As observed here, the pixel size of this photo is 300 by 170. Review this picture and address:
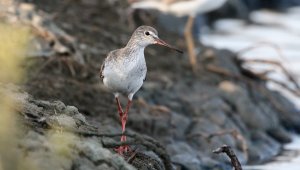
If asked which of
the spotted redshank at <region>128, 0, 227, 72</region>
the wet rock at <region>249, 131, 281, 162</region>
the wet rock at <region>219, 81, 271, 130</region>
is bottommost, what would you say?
the wet rock at <region>249, 131, 281, 162</region>

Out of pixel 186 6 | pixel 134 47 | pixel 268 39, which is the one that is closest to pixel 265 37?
pixel 268 39

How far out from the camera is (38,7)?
1274 cm

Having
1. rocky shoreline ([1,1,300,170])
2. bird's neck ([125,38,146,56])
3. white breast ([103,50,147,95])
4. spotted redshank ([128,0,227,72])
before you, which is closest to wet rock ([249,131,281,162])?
rocky shoreline ([1,1,300,170])

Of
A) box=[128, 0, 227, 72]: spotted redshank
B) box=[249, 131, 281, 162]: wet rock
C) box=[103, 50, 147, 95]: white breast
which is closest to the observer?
box=[103, 50, 147, 95]: white breast

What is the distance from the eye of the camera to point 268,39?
57.3 ft

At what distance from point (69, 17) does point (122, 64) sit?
525 centimetres

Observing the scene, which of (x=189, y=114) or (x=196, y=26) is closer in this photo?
(x=189, y=114)

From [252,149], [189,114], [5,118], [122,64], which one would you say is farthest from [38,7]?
[5,118]

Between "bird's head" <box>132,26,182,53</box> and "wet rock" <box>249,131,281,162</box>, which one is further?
"wet rock" <box>249,131,281,162</box>

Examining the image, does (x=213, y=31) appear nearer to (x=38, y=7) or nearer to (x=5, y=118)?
(x=38, y=7)

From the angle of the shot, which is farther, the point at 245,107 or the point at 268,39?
the point at 268,39

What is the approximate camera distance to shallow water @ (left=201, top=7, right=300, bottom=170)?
593 inches

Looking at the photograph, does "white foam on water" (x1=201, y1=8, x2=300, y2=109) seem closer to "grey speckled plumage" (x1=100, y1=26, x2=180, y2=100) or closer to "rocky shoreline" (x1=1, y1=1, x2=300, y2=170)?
"rocky shoreline" (x1=1, y1=1, x2=300, y2=170)

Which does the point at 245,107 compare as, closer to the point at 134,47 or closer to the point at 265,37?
the point at 134,47
